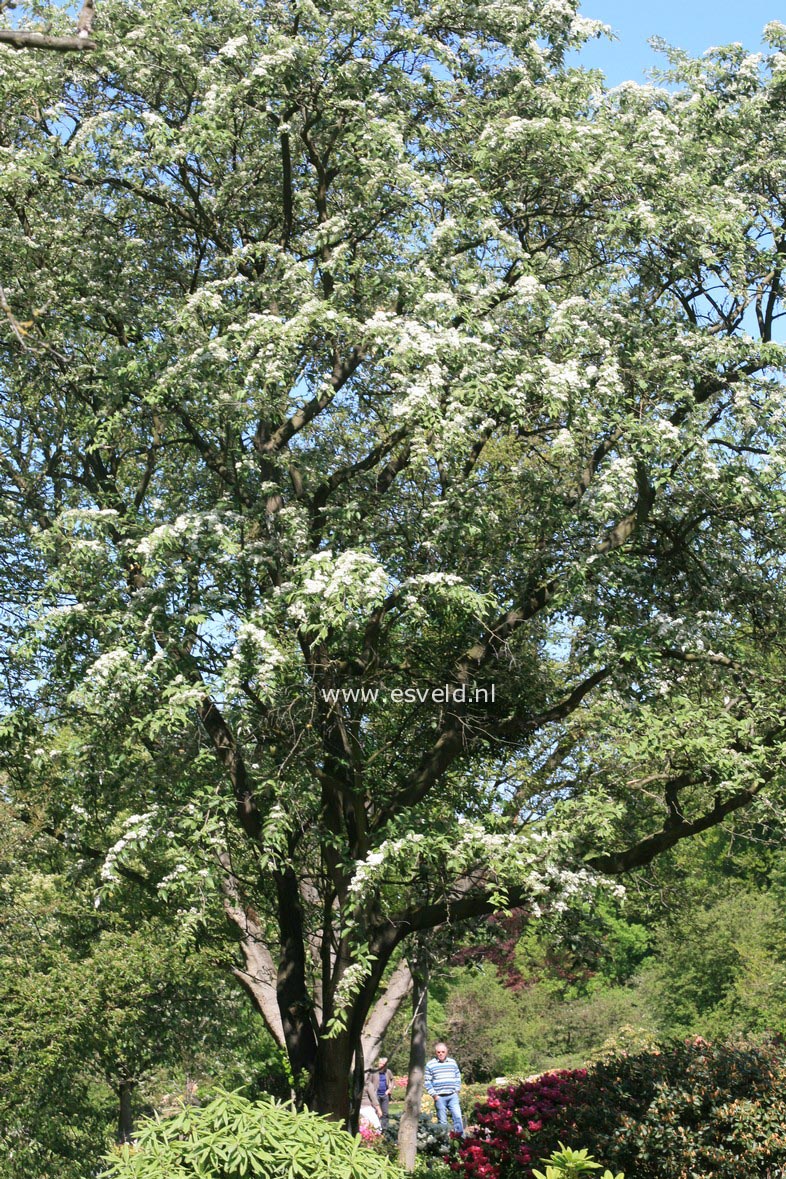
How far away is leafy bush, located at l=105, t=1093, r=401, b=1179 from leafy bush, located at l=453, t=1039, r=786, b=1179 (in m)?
4.73

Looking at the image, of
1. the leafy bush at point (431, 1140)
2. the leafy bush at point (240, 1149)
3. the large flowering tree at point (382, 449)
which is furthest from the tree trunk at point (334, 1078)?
the leafy bush at point (431, 1140)

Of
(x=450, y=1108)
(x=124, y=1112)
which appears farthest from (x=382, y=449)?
(x=124, y=1112)

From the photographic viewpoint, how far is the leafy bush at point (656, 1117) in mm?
9555

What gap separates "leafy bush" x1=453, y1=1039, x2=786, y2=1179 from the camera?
9.55 m

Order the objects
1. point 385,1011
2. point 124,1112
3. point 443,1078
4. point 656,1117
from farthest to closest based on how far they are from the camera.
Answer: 1. point 124,1112
2. point 443,1078
3. point 385,1011
4. point 656,1117

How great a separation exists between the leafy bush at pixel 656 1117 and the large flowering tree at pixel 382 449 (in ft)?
7.10

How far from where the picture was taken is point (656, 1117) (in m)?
9.93

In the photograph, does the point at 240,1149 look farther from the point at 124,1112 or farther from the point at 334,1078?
the point at 124,1112

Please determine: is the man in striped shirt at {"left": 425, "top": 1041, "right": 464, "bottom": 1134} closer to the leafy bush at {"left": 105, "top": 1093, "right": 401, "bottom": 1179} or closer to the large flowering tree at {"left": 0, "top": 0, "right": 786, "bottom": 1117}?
the large flowering tree at {"left": 0, "top": 0, "right": 786, "bottom": 1117}

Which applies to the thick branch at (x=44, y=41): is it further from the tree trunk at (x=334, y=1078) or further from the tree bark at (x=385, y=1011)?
the tree bark at (x=385, y=1011)

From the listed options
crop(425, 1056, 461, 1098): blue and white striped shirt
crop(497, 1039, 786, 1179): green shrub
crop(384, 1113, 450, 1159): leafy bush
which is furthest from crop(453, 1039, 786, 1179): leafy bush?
crop(384, 1113, 450, 1159): leafy bush

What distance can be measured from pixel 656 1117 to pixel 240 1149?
5638 millimetres

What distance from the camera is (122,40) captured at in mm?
9766

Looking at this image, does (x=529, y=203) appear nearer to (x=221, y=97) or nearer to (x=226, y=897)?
(x=221, y=97)
